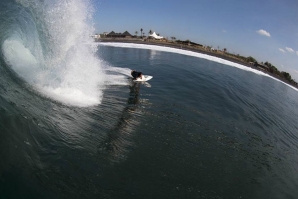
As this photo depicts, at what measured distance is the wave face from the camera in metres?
16.5

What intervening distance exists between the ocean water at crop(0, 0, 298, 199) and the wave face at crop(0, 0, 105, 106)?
0.26ft

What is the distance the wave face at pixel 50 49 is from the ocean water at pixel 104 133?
0.08 m

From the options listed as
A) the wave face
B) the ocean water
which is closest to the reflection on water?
Answer: the ocean water

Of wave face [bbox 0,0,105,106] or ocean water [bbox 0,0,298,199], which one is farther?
wave face [bbox 0,0,105,106]

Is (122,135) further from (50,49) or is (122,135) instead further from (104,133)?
(50,49)

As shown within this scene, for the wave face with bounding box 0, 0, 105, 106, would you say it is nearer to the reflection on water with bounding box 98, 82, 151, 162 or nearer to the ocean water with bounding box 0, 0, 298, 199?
the ocean water with bounding box 0, 0, 298, 199

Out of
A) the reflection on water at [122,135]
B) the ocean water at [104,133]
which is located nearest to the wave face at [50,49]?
the ocean water at [104,133]

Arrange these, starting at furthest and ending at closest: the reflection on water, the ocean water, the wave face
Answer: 1. the wave face
2. the reflection on water
3. the ocean water

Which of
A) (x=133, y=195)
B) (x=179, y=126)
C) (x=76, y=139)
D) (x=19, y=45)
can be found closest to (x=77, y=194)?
(x=133, y=195)

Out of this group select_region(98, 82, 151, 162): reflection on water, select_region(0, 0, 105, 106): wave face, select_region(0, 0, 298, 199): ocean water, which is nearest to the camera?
select_region(0, 0, 298, 199): ocean water

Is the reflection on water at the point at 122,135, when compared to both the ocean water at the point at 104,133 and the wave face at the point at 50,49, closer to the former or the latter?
the ocean water at the point at 104,133

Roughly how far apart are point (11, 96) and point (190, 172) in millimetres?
11069

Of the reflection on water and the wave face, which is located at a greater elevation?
the wave face

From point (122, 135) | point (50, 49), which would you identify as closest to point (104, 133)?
point (122, 135)
